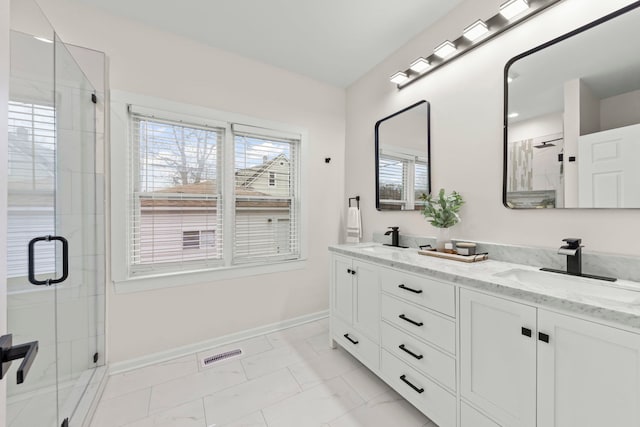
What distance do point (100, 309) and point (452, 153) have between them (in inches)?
112

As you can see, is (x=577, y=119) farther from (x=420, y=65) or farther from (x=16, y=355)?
(x=16, y=355)

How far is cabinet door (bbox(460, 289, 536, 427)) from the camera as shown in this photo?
1.03 m

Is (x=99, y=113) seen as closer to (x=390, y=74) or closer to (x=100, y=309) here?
(x=100, y=309)

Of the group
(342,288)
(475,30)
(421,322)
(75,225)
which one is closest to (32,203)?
(75,225)

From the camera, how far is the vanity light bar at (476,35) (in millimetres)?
1493

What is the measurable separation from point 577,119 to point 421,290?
121 centimetres

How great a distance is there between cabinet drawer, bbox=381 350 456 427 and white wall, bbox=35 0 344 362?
4.29 ft

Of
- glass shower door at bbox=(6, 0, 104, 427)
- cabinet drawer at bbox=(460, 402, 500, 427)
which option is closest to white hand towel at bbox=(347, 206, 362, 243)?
cabinet drawer at bbox=(460, 402, 500, 427)

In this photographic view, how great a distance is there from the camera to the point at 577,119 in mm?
1337

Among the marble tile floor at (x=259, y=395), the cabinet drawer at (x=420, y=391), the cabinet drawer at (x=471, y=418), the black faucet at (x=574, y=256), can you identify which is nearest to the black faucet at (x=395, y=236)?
the cabinet drawer at (x=420, y=391)

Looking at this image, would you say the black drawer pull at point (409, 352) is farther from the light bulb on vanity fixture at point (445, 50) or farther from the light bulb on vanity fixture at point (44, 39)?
the light bulb on vanity fixture at point (44, 39)

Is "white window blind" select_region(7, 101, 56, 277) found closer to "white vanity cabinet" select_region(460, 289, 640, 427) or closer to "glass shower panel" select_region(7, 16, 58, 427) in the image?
"glass shower panel" select_region(7, 16, 58, 427)

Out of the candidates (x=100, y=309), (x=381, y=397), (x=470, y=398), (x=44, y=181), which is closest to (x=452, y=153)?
(x=470, y=398)

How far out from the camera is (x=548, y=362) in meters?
0.98
